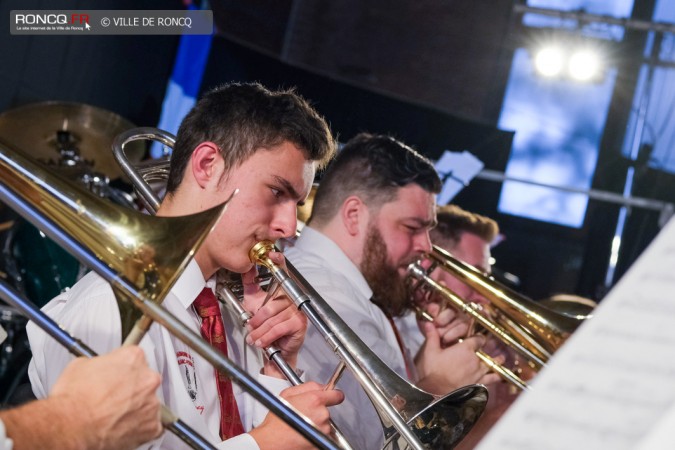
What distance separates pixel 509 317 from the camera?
11.1 feet

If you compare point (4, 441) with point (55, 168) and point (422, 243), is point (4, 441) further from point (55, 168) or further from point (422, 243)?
point (55, 168)

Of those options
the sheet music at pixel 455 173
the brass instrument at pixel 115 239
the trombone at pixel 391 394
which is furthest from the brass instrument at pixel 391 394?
the sheet music at pixel 455 173

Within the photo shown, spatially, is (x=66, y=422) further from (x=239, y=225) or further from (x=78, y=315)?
(x=239, y=225)

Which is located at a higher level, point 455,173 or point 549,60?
point 549,60

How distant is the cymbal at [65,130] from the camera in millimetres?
3924

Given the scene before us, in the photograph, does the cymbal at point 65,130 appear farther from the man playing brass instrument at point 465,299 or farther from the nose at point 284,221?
the nose at point 284,221

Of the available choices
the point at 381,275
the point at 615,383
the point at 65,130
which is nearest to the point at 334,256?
the point at 381,275

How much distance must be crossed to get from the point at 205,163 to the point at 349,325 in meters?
0.92

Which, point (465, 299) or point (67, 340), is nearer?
point (67, 340)

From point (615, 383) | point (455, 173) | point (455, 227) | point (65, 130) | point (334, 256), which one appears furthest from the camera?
point (455, 173)

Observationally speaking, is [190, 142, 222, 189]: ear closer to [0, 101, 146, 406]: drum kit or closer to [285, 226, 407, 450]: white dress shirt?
[285, 226, 407, 450]: white dress shirt

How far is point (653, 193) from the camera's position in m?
6.92

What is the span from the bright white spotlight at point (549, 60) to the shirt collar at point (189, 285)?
19.7ft

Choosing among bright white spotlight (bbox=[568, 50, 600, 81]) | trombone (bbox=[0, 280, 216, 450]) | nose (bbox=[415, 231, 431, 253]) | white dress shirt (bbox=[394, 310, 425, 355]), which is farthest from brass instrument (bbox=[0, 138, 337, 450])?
bright white spotlight (bbox=[568, 50, 600, 81])
